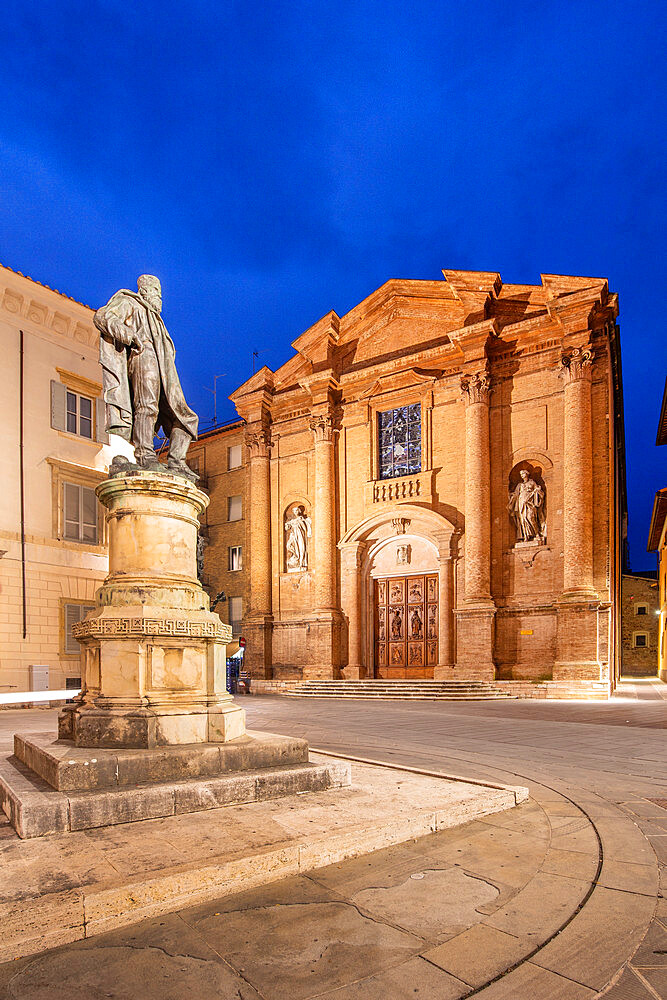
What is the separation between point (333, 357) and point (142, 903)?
2334 cm

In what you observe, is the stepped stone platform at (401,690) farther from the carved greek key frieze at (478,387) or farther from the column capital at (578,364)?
the column capital at (578,364)

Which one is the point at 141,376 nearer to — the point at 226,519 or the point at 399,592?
the point at 399,592

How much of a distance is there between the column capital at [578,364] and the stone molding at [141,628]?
16524mm

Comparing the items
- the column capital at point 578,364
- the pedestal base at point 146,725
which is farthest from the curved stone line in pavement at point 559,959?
the column capital at point 578,364

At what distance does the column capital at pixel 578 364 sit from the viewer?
18828 mm

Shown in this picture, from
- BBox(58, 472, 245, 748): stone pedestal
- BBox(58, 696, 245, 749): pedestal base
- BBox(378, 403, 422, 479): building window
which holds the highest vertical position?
BBox(378, 403, 422, 479): building window

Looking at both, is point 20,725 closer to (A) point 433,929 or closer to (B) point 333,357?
(A) point 433,929

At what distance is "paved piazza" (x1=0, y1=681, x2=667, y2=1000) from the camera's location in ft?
7.77

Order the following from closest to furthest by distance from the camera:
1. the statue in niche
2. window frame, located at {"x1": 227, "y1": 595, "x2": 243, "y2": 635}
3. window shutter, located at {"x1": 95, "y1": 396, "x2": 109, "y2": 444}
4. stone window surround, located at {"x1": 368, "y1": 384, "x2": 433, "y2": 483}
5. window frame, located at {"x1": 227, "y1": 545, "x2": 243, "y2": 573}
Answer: window shutter, located at {"x1": 95, "y1": 396, "x2": 109, "y2": 444} < stone window surround, located at {"x1": 368, "y1": 384, "x2": 433, "y2": 483} < the statue in niche < window frame, located at {"x1": 227, "y1": 595, "x2": 243, "y2": 635} < window frame, located at {"x1": 227, "y1": 545, "x2": 243, "y2": 573}

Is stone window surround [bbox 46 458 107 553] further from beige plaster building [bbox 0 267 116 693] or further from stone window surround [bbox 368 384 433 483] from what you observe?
stone window surround [bbox 368 384 433 483]

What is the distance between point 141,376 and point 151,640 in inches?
104

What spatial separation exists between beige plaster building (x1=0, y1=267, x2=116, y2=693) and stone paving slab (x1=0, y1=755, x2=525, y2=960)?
14.8 m

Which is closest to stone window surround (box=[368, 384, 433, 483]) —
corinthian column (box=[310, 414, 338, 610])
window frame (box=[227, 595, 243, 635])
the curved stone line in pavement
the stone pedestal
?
corinthian column (box=[310, 414, 338, 610])

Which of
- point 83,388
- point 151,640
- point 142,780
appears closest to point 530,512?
point 83,388
